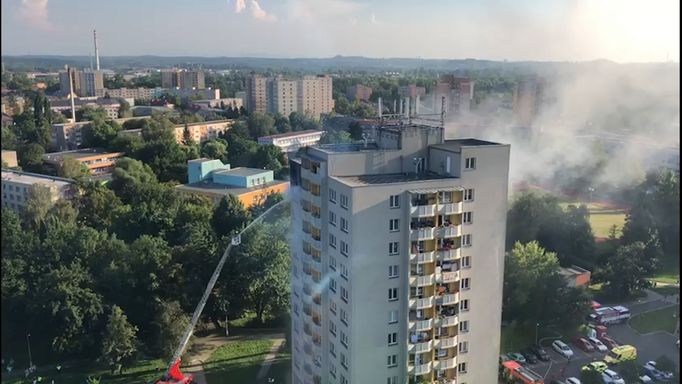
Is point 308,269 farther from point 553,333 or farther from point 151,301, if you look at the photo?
point 553,333

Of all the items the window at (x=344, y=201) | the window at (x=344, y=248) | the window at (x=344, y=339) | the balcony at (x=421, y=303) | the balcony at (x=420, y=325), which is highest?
the window at (x=344, y=201)

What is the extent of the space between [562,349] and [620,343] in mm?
698

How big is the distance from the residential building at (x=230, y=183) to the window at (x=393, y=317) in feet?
21.6

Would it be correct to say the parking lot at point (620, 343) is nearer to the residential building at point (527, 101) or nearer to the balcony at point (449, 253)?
the balcony at point (449, 253)

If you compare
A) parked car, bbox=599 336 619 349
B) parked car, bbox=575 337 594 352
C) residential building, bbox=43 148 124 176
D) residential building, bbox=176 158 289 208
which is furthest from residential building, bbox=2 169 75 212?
parked car, bbox=599 336 619 349

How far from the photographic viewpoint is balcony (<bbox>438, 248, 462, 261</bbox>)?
3.61 m

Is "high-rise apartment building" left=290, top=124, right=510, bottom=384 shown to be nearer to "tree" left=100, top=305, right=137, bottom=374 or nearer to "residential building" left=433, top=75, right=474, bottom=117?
"tree" left=100, top=305, right=137, bottom=374

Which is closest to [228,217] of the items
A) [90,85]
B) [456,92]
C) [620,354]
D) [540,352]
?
[540,352]

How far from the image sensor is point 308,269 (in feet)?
13.2

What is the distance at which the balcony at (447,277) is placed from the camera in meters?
3.64

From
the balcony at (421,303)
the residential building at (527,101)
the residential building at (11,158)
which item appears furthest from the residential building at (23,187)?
the residential building at (527,101)

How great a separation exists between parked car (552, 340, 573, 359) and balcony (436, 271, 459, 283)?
297cm

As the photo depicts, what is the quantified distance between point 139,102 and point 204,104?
3.00 m

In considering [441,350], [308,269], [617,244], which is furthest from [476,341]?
[617,244]
